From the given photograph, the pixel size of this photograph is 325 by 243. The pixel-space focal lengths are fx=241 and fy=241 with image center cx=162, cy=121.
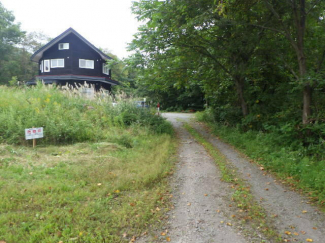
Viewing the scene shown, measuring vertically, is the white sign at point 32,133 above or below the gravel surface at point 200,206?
above

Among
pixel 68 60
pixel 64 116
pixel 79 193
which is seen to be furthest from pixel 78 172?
pixel 68 60

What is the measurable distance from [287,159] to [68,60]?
2494cm

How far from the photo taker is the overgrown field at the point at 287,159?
499cm

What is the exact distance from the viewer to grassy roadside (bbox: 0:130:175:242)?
3.35 m

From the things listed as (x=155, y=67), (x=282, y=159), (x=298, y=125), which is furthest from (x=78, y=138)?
(x=298, y=125)

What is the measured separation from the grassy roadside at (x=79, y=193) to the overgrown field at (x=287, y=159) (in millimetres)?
2775

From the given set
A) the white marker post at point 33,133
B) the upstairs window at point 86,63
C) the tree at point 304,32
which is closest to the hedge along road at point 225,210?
the tree at point 304,32

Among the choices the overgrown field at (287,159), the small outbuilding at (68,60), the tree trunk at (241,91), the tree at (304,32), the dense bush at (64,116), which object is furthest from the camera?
the small outbuilding at (68,60)

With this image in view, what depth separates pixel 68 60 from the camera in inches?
1023

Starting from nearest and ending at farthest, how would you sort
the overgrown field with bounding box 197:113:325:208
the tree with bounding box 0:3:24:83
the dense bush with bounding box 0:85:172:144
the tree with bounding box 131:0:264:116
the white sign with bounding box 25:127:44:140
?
the overgrown field with bounding box 197:113:325:208 < the white sign with bounding box 25:127:44:140 < the dense bush with bounding box 0:85:172:144 < the tree with bounding box 131:0:264:116 < the tree with bounding box 0:3:24:83

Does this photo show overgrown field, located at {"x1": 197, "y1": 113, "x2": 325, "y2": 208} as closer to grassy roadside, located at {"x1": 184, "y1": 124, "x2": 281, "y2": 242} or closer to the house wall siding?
grassy roadside, located at {"x1": 184, "y1": 124, "x2": 281, "y2": 242}

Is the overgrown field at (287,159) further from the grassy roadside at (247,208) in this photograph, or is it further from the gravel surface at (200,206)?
the gravel surface at (200,206)

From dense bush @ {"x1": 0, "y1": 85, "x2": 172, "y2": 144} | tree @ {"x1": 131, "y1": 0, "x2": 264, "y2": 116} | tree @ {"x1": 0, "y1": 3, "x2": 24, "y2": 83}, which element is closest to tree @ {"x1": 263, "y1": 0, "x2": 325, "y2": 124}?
tree @ {"x1": 131, "y1": 0, "x2": 264, "y2": 116}

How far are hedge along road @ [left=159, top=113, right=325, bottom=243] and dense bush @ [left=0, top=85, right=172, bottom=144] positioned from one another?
13.5 ft
